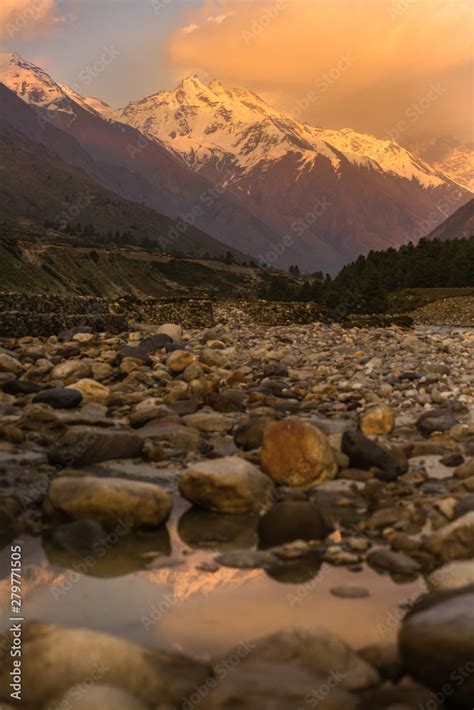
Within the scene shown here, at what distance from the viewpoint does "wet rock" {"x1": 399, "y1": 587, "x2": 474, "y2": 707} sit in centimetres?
456

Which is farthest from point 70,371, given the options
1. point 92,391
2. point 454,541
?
point 454,541

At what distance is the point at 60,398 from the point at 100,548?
662 centimetres

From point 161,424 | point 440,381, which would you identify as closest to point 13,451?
point 161,424

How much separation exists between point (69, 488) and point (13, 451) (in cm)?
287

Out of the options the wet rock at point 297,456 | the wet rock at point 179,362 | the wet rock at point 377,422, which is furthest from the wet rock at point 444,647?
the wet rock at point 179,362

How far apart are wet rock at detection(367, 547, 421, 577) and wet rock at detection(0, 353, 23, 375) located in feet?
41.5

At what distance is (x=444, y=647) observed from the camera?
472 centimetres

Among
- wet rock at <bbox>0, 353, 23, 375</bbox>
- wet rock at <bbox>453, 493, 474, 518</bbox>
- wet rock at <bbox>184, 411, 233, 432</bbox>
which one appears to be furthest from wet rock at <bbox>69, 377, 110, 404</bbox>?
wet rock at <bbox>453, 493, 474, 518</bbox>

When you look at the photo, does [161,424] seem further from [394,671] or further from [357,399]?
[394,671]

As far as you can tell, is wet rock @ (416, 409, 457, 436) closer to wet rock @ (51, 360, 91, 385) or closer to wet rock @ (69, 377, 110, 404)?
wet rock @ (69, 377, 110, 404)

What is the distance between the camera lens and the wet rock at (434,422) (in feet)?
38.5

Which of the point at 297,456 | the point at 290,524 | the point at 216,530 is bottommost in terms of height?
the point at 216,530

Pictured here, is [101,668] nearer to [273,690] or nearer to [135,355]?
[273,690]

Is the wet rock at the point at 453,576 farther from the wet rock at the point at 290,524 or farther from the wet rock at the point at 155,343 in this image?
the wet rock at the point at 155,343
